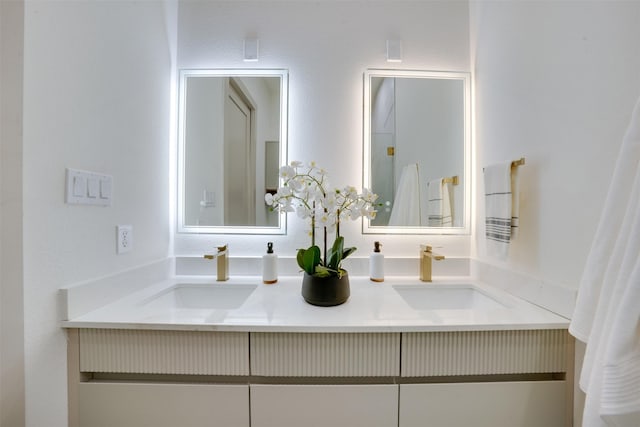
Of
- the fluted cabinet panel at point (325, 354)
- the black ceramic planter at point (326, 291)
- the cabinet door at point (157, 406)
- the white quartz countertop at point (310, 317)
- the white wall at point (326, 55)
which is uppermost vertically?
the white wall at point (326, 55)

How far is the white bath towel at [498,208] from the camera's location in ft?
3.09

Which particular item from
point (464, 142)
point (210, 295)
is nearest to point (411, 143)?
point (464, 142)

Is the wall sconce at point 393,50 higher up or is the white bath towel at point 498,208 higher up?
the wall sconce at point 393,50

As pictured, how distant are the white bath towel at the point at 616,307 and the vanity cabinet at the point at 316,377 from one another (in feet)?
0.65

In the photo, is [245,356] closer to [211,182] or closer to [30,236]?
[30,236]

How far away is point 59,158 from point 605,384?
1.39 meters

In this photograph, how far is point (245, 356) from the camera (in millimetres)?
742

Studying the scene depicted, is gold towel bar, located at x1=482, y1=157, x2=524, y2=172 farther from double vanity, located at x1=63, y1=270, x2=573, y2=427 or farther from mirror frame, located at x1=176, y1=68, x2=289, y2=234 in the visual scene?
mirror frame, located at x1=176, y1=68, x2=289, y2=234

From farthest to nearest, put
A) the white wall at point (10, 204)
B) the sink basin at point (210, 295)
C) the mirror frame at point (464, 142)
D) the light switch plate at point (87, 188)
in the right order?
the mirror frame at point (464, 142)
the sink basin at point (210, 295)
the light switch plate at point (87, 188)
the white wall at point (10, 204)

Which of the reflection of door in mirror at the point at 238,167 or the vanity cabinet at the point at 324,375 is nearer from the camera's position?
the vanity cabinet at the point at 324,375

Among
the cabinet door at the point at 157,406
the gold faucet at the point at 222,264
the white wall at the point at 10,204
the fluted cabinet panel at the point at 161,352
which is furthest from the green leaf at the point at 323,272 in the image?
the white wall at the point at 10,204

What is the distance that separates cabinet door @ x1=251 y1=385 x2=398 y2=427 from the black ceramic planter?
24 cm

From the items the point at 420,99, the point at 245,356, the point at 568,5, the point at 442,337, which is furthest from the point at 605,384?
the point at 420,99

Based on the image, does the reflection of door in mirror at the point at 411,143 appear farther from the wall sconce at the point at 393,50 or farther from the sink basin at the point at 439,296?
the sink basin at the point at 439,296
